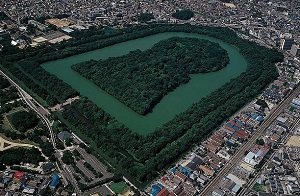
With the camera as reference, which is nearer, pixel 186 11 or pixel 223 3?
pixel 186 11

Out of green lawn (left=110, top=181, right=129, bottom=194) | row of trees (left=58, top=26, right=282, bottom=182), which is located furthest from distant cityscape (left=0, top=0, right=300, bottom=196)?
row of trees (left=58, top=26, right=282, bottom=182)

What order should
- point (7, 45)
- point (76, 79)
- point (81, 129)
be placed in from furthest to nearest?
point (7, 45) → point (76, 79) → point (81, 129)

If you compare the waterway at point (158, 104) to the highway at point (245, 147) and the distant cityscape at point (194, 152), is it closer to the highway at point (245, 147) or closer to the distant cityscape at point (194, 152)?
the distant cityscape at point (194, 152)

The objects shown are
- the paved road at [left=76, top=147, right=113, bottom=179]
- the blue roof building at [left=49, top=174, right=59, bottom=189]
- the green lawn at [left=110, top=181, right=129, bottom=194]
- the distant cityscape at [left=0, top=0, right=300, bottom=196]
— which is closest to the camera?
the blue roof building at [left=49, top=174, right=59, bottom=189]

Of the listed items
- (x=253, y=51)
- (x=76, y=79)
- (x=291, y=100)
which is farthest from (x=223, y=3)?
(x=76, y=79)

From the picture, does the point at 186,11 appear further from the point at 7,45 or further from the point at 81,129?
the point at 81,129

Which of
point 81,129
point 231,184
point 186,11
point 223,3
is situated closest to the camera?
point 231,184

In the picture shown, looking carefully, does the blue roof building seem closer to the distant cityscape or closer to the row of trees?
the distant cityscape
